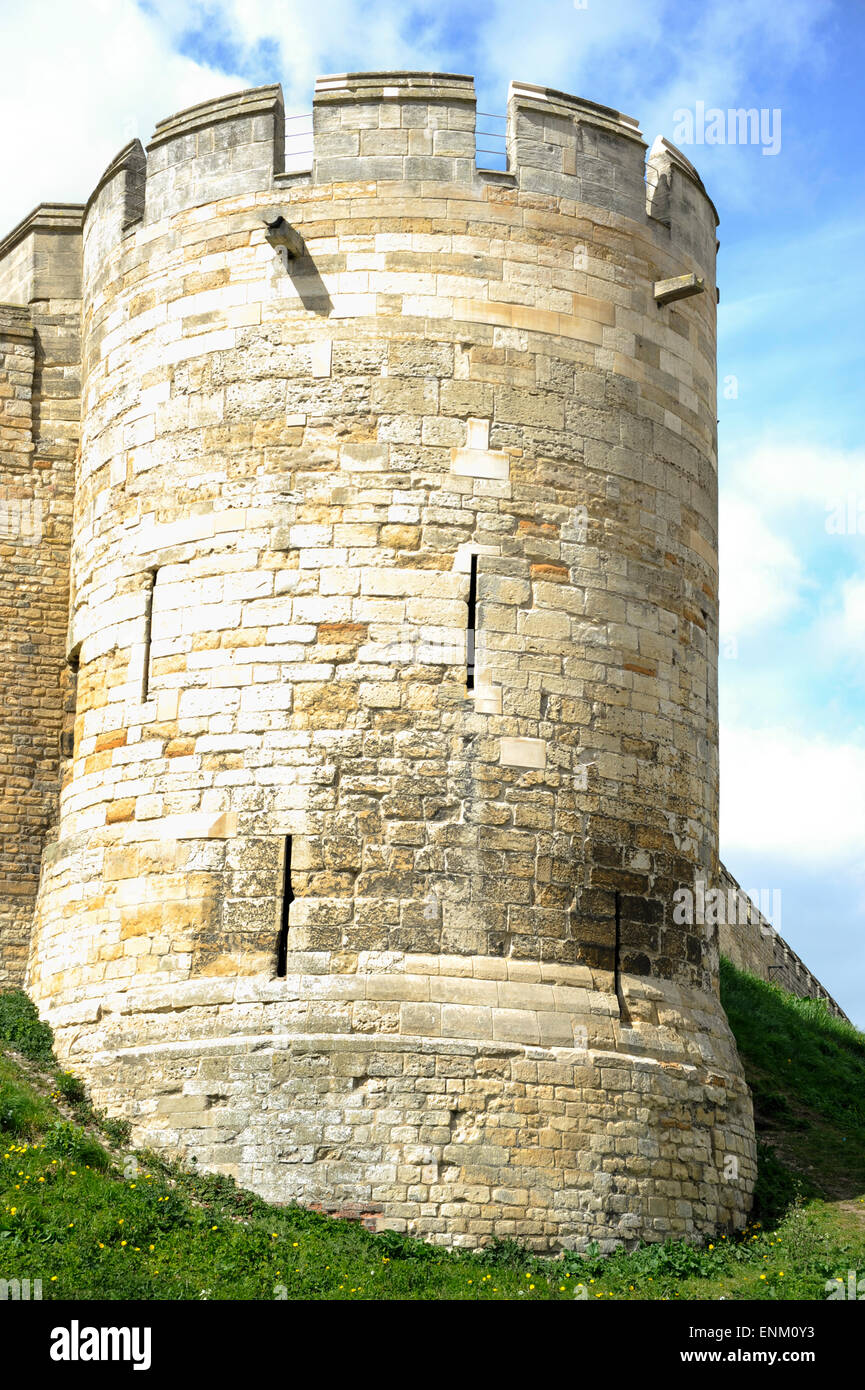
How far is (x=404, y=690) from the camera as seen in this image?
37.7 feet

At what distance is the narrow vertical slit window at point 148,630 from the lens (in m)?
12.3

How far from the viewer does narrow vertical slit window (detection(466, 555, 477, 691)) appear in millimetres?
11591

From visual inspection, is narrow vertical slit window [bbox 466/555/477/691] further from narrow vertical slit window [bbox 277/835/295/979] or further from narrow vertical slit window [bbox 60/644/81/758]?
narrow vertical slit window [bbox 60/644/81/758]

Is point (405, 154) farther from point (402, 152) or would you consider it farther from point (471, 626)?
point (471, 626)

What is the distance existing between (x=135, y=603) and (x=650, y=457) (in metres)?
4.00

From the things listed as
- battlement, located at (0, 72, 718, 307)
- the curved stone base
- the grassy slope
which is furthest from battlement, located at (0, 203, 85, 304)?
the curved stone base

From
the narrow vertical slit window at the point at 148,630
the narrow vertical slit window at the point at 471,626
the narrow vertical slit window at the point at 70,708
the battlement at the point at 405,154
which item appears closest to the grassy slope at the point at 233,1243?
the narrow vertical slit window at the point at 70,708

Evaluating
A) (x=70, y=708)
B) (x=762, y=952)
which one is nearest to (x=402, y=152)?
(x=70, y=708)

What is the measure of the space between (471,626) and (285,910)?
2304 millimetres

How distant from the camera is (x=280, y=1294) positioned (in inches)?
362

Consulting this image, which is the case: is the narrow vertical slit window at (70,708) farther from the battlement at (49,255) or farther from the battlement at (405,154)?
the battlement at (49,255)

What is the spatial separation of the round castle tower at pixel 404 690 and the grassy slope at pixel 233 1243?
250mm
